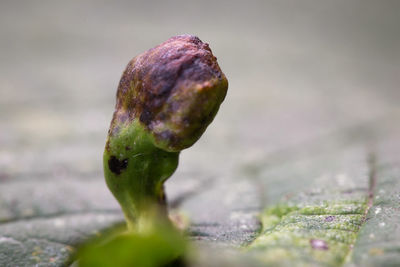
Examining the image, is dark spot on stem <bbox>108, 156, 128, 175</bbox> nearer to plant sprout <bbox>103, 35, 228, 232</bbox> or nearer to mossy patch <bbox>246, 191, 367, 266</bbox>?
plant sprout <bbox>103, 35, 228, 232</bbox>

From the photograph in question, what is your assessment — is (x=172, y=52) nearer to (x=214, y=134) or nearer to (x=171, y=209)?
(x=171, y=209)

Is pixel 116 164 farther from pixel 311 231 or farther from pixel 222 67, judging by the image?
pixel 222 67

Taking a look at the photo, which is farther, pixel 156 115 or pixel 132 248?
pixel 156 115

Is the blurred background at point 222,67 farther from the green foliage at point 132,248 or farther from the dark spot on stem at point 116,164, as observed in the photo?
the green foliage at point 132,248

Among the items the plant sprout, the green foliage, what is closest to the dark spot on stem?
the plant sprout

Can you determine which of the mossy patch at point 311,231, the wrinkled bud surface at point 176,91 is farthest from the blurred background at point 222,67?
the wrinkled bud surface at point 176,91

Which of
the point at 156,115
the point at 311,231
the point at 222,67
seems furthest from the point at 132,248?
the point at 222,67

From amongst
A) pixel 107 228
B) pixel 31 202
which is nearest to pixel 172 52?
pixel 107 228
